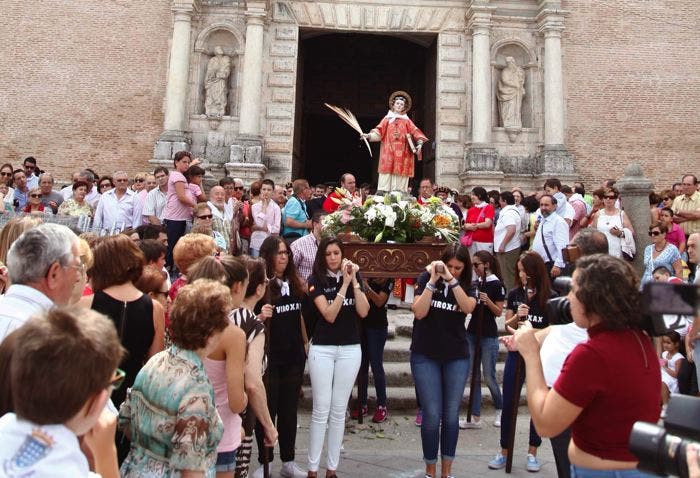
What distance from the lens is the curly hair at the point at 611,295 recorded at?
2592mm

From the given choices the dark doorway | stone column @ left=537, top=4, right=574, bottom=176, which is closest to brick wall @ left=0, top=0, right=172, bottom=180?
the dark doorway

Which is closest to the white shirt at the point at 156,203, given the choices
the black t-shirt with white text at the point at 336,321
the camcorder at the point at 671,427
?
the black t-shirt with white text at the point at 336,321

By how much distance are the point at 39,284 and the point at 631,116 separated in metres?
16.9

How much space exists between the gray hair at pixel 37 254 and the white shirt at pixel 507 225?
823 cm

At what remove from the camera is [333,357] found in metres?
5.18

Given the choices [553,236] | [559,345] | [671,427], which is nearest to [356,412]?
[559,345]

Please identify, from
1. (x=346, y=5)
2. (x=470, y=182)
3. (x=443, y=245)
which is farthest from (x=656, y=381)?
(x=346, y=5)

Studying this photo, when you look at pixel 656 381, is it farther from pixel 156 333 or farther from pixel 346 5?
pixel 346 5

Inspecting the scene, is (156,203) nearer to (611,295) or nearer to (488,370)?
(488,370)

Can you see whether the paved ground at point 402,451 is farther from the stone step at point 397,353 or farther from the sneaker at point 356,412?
the stone step at point 397,353

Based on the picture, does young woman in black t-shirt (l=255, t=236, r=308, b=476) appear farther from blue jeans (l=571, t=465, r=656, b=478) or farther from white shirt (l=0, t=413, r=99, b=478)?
white shirt (l=0, t=413, r=99, b=478)

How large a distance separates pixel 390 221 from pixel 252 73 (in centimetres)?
965

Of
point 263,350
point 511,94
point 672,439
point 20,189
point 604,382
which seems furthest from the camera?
point 511,94

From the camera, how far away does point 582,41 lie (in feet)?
54.3
